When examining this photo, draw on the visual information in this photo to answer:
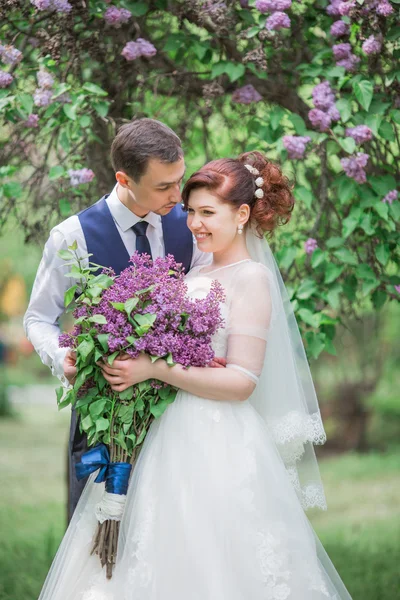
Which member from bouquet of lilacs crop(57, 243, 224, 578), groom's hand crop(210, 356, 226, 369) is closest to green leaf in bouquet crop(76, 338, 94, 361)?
bouquet of lilacs crop(57, 243, 224, 578)

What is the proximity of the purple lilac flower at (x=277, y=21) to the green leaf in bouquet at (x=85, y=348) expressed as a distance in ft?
5.98

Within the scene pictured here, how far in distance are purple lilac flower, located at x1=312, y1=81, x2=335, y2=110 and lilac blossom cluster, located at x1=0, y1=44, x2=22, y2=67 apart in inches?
57.0

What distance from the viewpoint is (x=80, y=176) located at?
3.77 metres

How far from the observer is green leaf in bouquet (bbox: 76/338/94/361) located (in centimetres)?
265

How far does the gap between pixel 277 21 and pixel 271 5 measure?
87mm

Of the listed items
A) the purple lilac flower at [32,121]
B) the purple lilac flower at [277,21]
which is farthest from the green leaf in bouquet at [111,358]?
the purple lilac flower at [277,21]

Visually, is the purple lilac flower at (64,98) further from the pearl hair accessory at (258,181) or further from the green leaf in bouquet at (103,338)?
the green leaf in bouquet at (103,338)

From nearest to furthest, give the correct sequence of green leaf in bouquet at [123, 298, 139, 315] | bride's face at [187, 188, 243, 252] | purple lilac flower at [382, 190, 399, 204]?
1. green leaf in bouquet at [123, 298, 139, 315]
2. bride's face at [187, 188, 243, 252]
3. purple lilac flower at [382, 190, 399, 204]

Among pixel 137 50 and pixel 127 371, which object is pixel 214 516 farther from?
pixel 137 50

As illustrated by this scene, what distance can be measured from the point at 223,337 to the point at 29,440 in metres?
10.6

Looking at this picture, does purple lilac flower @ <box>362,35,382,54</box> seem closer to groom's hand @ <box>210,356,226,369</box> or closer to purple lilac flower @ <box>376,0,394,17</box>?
purple lilac flower @ <box>376,0,394,17</box>

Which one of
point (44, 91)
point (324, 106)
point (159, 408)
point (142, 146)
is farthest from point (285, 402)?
point (44, 91)

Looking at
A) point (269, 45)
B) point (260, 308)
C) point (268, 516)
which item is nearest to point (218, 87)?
point (269, 45)

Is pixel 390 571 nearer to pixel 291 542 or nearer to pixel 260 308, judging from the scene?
pixel 291 542
